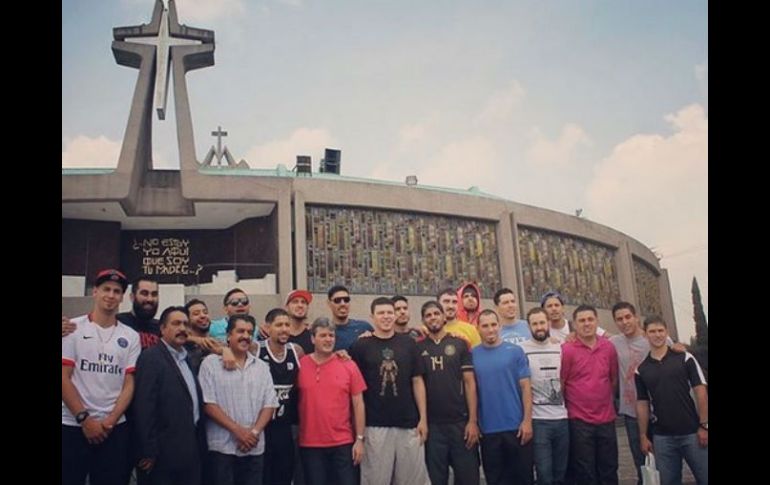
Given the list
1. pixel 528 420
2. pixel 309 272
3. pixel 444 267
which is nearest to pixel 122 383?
pixel 528 420

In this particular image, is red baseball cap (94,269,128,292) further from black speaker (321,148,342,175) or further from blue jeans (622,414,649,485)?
black speaker (321,148,342,175)

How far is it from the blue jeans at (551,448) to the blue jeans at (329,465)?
1541mm

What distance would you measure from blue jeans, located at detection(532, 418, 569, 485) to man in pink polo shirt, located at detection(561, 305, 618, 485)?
0.30 feet

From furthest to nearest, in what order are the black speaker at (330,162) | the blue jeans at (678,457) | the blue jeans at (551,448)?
the black speaker at (330,162), the blue jeans at (551,448), the blue jeans at (678,457)

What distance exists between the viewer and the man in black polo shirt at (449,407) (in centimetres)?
495

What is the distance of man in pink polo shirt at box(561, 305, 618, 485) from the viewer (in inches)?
202

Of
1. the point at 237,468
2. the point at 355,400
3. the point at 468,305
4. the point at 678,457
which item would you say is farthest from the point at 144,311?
the point at 678,457

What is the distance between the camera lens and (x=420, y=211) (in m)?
17.7


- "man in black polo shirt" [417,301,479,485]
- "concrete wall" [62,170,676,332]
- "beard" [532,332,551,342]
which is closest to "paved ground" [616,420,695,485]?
"beard" [532,332,551,342]

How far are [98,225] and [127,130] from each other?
3204mm

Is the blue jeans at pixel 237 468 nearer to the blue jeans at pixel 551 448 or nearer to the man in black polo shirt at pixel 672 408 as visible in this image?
the blue jeans at pixel 551 448

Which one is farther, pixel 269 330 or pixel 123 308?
pixel 123 308

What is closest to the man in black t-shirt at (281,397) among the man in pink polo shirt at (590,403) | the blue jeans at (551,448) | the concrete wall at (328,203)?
the blue jeans at (551,448)
